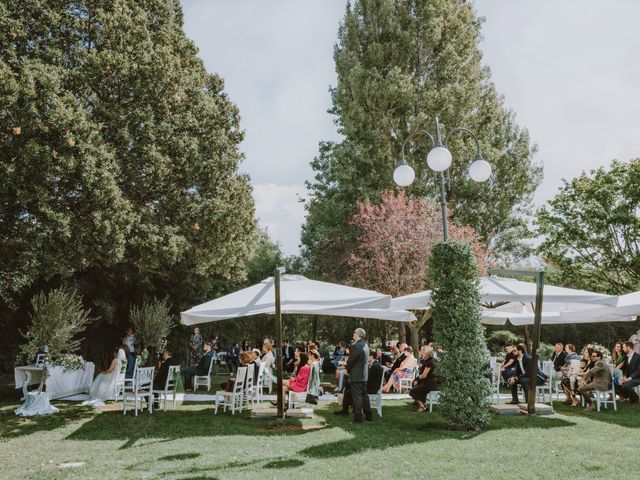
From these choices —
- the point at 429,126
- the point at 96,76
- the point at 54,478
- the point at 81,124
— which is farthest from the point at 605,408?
the point at 429,126

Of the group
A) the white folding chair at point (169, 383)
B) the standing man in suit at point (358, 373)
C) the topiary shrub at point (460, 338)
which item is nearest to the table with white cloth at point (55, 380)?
the white folding chair at point (169, 383)

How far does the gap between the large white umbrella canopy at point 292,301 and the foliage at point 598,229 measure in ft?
62.2

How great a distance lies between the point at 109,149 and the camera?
572 inches

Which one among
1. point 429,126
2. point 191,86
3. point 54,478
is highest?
point 429,126

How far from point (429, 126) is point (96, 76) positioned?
1574 centimetres

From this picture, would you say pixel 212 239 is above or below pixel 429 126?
below

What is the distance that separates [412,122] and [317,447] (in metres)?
20.6

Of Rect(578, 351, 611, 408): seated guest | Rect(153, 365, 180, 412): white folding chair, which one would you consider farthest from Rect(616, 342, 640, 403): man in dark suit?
Rect(153, 365, 180, 412): white folding chair

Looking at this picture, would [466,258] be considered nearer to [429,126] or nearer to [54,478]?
[54,478]

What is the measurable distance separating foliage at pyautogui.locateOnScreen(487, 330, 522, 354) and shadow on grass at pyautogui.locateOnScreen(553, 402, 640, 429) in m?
17.0

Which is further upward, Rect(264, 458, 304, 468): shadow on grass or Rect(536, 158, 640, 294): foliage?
Rect(536, 158, 640, 294): foliage

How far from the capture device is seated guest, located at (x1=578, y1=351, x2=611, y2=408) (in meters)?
11.3

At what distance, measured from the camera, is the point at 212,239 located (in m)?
17.3

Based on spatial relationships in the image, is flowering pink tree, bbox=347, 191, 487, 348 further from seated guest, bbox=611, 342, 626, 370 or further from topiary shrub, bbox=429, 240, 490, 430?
topiary shrub, bbox=429, 240, 490, 430
